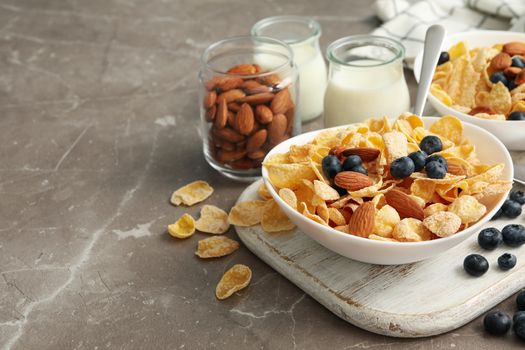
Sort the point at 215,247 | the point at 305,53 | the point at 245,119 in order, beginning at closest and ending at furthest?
the point at 215,247 < the point at 245,119 < the point at 305,53

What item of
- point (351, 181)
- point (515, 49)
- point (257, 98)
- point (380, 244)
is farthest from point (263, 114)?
point (515, 49)

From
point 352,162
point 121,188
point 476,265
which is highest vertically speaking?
point 352,162

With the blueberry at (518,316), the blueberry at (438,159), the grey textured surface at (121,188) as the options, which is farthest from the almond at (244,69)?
the blueberry at (518,316)

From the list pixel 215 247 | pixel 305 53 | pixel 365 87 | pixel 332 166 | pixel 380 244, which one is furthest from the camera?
pixel 305 53

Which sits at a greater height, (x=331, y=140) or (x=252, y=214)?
(x=331, y=140)

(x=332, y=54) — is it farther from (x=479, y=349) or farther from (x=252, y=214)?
(x=479, y=349)

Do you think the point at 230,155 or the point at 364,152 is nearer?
the point at 364,152

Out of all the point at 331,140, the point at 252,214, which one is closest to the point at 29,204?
the point at 252,214

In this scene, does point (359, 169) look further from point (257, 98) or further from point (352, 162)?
point (257, 98)
